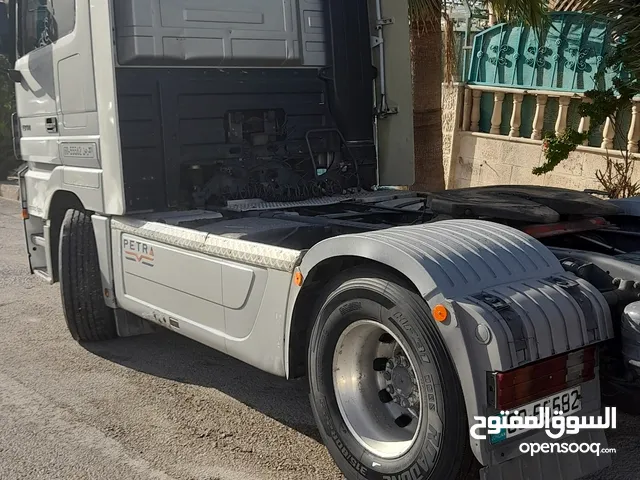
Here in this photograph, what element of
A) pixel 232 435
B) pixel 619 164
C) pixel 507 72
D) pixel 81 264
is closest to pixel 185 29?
pixel 81 264

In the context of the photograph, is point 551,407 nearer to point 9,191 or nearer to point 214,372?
point 214,372

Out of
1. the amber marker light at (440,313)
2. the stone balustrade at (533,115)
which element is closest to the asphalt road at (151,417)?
the amber marker light at (440,313)

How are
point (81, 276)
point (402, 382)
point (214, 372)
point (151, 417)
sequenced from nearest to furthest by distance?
point (402, 382) → point (151, 417) → point (214, 372) → point (81, 276)

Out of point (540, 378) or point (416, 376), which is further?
point (416, 376)

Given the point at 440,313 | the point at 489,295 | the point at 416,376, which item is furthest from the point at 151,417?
the point at 489,295

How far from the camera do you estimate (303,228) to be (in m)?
4.54

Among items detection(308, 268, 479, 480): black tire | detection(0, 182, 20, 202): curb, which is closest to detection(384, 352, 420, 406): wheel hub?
detection(308, 268, 479, 480): black tire

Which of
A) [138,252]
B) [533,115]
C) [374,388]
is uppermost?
[533,115]

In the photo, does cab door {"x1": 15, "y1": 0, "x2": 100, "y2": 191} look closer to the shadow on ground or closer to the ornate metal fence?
the shadow on ground

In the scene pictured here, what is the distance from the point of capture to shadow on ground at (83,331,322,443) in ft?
14.9

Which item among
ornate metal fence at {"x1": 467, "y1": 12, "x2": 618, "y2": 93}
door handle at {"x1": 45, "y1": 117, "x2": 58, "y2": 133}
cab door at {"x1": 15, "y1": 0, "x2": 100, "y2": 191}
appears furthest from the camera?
ornate metal fence at {"x1": 467, "y1": 12, "x2": 618, "y2": 93}

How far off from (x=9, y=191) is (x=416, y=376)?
13.1 metres

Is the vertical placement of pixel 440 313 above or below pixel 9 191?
above

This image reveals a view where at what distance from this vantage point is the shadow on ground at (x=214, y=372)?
454 centimetres
